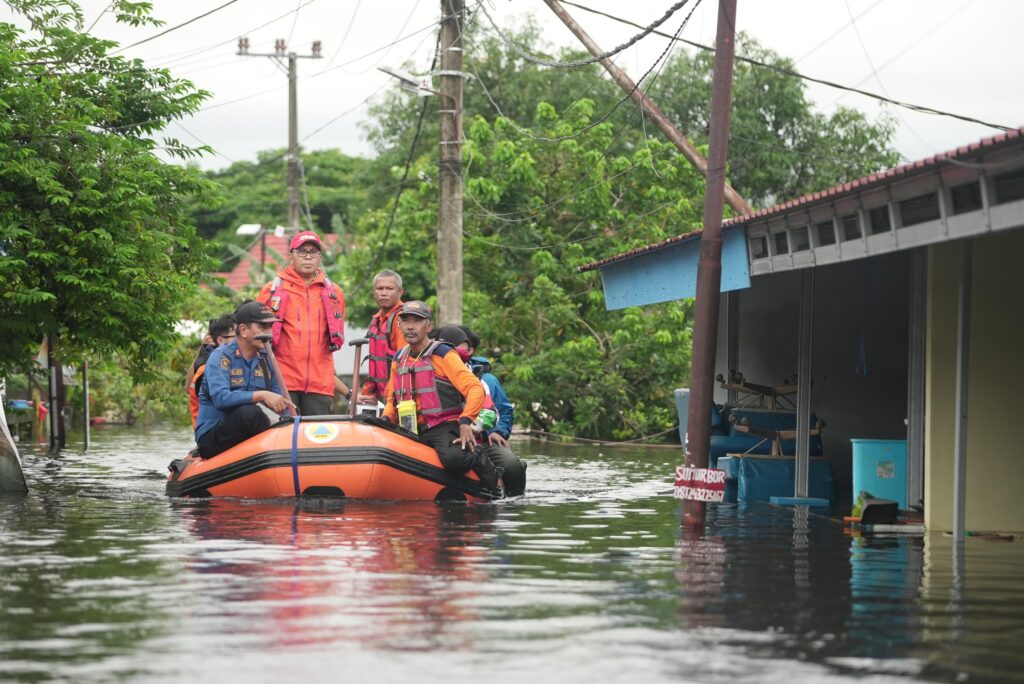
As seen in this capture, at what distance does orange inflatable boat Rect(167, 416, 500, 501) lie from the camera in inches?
604

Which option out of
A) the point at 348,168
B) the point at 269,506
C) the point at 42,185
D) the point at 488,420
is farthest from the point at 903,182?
the point at 348,168

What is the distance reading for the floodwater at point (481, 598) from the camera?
7.06 m

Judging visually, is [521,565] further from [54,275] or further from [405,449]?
[54,275]

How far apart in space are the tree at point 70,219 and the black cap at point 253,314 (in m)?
3.93

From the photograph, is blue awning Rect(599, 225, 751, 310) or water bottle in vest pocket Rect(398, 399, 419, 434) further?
blue awning Rect(599, 225, 751, 310)

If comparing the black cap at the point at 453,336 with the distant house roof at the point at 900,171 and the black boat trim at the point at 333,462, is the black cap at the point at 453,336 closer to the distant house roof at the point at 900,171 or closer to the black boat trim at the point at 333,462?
the black boat trim at the point at 333,462

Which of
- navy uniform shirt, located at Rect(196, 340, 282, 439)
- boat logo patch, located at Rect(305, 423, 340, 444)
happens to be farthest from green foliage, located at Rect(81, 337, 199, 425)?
boat logo patch, located at Rect(305, 423, 340, 444)

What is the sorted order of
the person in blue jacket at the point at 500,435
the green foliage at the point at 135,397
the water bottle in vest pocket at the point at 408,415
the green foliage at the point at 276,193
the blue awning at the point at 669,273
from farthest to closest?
the green foliage at the point at 276,193
the green foliage at the point at 135,397
the person in blue jacket at the point at 500,435
the blue awning at the point at 669,273
the water bottle in vest pocket at the point at 408,415

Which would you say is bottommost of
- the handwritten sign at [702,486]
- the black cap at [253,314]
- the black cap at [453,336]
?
the handwritten sign at [702,486]

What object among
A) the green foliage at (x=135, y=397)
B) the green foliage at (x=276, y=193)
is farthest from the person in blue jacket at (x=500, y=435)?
the green foliage at (x=276, y=193)

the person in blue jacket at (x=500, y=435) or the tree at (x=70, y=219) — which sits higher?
the tree at (x=70, y=219)

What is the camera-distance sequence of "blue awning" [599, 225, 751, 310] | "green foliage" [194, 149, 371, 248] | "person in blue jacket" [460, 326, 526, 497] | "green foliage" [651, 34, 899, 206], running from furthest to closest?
"green foliage" [194, 149, 371, 248], "green foliage" [651, 34, 899, 206], "person in blue jacket" [460, 326, 526, 497], "blue awning" [599, 225, 751, 310]

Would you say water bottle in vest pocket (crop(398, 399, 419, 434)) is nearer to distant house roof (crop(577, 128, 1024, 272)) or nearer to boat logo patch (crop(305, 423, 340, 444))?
boat logo patch (crop(305, 423, 340, 444))

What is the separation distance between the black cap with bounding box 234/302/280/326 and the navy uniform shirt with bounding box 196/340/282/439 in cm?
33
